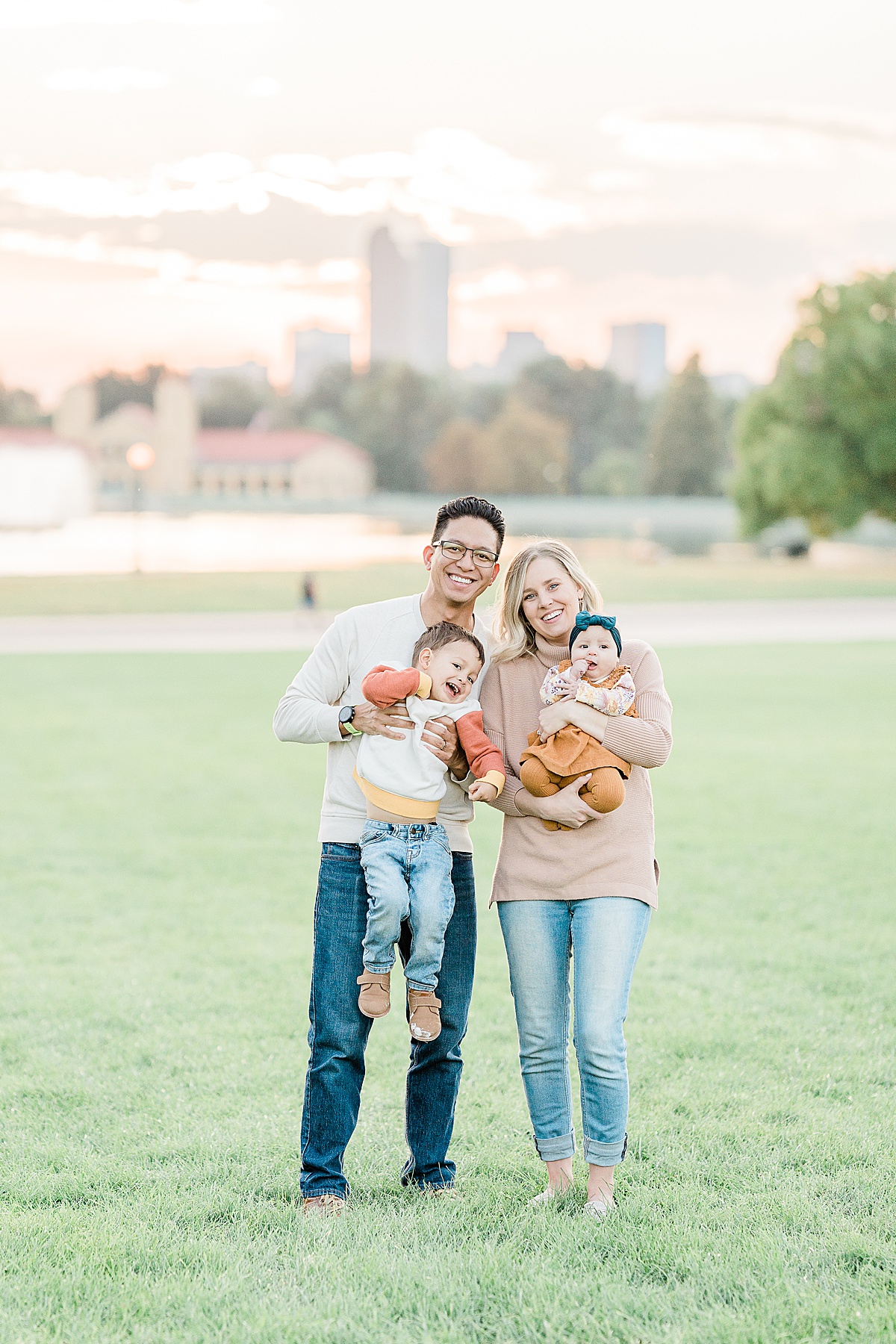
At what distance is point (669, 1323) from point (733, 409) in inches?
3530

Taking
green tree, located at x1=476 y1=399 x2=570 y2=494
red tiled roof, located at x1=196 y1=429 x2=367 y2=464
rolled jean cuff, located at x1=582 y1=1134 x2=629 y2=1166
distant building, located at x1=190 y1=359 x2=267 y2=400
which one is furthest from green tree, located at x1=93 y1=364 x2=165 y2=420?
rolled jean cuff, located at x1=582 y1=1134 x2=629 y2=1166

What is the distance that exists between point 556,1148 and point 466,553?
1.66m

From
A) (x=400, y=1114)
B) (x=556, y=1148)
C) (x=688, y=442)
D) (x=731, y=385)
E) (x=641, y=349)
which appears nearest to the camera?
(x=556, y=1148)

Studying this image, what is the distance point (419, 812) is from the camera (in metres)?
3.50

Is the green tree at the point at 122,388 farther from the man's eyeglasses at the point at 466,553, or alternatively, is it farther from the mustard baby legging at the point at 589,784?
the mustard baby legging at the point at 589,784

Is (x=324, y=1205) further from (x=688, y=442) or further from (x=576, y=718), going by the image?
(x=688, y=442)

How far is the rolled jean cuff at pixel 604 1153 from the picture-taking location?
3.61m

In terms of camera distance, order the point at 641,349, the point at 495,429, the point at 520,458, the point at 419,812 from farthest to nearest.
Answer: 1. the point at 641,349
2. the point at 495,429
3. the point at 520,458
4. the point at 419,812

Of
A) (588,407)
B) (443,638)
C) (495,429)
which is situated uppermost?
(588,407)

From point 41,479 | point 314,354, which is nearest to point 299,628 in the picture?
point 41,479

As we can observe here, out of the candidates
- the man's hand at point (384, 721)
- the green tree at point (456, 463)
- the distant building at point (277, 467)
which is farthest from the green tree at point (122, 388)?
the man's hand at point (384, 721)

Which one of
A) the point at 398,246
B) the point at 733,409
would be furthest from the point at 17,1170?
the point at 398,246

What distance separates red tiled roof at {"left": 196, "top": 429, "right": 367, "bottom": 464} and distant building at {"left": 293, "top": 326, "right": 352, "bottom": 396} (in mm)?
5423

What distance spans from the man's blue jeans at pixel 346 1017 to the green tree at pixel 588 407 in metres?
83.4
